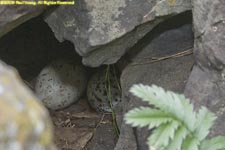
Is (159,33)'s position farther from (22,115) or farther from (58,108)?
(22,115)

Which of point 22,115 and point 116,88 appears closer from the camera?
point 22,115

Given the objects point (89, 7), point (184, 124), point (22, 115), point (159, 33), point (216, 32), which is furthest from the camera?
point (159, 33)

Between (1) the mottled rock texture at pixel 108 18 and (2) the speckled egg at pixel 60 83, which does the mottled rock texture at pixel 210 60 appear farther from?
(2) the speckled egg at pixel 60 83

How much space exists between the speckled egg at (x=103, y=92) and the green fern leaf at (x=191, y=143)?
149 centimetres

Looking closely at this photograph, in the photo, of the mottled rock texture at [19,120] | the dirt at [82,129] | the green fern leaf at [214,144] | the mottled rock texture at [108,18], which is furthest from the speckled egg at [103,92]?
the mottled rock texture at [19,120]

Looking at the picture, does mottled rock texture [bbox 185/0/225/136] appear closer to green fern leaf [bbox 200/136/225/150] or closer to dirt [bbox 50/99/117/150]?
green fern leaf [bbox 200/136/225/150]

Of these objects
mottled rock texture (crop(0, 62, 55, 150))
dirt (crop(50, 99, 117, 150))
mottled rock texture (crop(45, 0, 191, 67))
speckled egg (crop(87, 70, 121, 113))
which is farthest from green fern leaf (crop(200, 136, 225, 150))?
speckled egg (crop(87, 70, 121, 113))

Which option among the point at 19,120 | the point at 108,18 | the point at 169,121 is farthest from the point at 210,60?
the point at 19,120

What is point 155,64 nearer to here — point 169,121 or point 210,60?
point 210,60

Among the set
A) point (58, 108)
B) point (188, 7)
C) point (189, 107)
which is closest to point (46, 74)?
point (58, 108)

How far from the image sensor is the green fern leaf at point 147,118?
4.60ft

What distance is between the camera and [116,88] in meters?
2.96

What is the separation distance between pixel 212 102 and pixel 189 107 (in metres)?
0.70

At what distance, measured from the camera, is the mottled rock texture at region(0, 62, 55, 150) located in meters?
0.79
